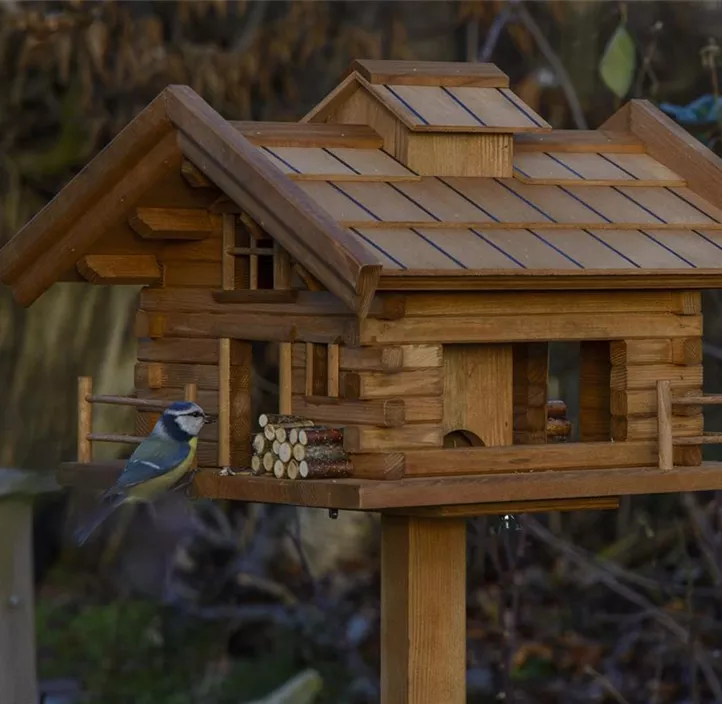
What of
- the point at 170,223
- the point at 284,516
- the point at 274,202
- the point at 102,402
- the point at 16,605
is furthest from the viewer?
the point at 284,516

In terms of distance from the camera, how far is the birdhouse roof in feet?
16.8

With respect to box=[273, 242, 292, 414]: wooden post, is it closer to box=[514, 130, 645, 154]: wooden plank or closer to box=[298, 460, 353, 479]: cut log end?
box=[298, 460, 353, 479]: cut log end

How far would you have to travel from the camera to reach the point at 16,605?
7914 mm

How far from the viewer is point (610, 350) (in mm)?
5738

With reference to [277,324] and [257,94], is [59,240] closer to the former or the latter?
[277,324]

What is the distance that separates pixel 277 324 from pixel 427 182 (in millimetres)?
514

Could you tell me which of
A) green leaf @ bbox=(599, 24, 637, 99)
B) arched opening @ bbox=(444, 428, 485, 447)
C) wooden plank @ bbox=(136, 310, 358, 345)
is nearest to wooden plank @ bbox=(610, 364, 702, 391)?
arched opening @ bbox=(444, 428, 485, 447)

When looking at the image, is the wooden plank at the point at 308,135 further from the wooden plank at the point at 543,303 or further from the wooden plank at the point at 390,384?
the wooden plank at the point at 390,384

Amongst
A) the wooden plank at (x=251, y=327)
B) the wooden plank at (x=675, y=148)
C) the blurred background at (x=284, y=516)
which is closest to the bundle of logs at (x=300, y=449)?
the wooden plank at (x=251, y=327)

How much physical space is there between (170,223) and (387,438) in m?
0.88

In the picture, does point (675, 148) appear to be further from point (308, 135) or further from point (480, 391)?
point (308, 135)

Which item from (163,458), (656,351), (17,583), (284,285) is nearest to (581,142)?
(656,351)

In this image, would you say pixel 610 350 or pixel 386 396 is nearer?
pixel 386 396

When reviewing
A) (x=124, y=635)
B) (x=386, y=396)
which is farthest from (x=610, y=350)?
(x=124, y=635)
